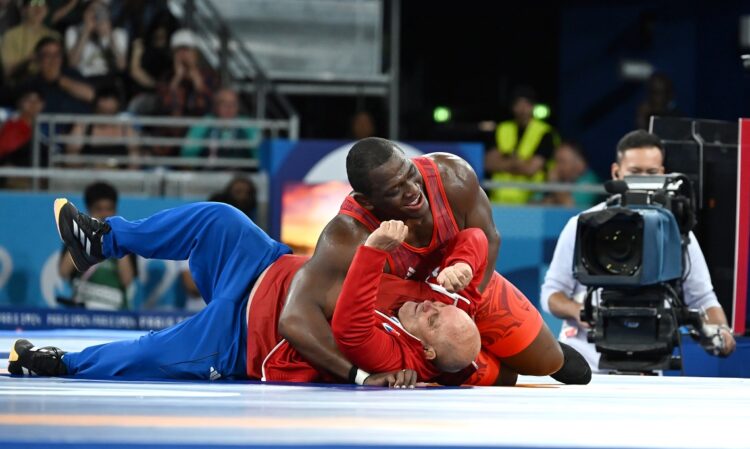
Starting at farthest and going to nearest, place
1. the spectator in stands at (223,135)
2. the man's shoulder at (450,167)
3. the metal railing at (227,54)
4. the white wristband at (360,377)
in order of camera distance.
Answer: the metal railing at (227,54) → the spectator in stands at (223,135) → the man's shoulder at (450,167) → the white wristband at (360,377)

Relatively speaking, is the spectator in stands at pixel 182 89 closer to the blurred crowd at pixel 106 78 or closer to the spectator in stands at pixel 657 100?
the blurred crowd at pixel 106 78

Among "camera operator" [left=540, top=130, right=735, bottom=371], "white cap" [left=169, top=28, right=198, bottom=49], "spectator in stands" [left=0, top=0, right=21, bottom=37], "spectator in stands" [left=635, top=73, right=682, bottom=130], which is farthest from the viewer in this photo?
"spectator in stands" [left=0, top=0, right=21, bottom=37]

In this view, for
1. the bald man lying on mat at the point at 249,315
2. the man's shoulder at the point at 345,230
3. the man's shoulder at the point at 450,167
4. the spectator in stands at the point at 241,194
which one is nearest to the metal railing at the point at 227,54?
the spectator in stands at the point at 241,194

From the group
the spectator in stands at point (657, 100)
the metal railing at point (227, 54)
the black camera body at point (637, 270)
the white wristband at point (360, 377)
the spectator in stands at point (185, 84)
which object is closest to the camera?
the white wristband at point (360, 377)

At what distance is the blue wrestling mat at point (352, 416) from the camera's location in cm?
208

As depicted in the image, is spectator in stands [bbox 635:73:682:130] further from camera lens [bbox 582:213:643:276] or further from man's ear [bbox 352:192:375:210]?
man's ear [bbox 352:192:375:210]

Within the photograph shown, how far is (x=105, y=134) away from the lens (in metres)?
8.99

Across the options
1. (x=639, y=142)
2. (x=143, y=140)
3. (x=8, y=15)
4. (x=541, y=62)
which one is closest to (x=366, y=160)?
(x=639, y=142)

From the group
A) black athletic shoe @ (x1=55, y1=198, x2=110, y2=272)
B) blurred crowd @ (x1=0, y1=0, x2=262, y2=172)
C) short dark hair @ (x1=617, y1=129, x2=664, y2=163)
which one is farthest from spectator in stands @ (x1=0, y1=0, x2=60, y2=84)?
short dark hair @ (x1=617, y1=129, x2=664, y2=163)

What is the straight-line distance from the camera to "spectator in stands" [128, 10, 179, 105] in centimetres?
947

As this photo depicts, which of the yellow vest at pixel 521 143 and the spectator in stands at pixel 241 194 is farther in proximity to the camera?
the yellow vest at pixel 521 143

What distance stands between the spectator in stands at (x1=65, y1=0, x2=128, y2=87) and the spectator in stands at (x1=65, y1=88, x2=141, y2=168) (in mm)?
581

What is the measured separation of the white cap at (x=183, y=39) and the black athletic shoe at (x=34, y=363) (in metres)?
6.11

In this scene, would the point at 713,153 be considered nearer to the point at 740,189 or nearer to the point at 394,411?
the point at 740,189
